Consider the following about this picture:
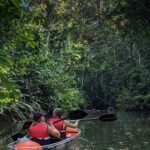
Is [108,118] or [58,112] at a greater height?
[58,112]

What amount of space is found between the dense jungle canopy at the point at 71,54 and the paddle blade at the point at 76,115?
1495 millimetres

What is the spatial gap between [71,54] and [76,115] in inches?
775

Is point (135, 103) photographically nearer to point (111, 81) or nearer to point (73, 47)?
point (111, 81)

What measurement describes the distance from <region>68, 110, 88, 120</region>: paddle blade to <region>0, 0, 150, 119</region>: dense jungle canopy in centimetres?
150

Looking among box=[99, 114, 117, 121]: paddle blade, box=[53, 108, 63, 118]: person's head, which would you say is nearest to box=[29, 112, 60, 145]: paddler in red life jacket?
box=[53, 108, 63, 118]: person's head

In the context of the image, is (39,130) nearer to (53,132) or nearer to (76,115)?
(53,132)

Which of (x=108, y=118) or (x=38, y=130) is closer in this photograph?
(x=108, y=118)

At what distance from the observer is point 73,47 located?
100ft

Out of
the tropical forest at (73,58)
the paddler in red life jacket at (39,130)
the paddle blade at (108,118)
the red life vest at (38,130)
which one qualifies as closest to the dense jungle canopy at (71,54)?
the tropical forest at (73,58)

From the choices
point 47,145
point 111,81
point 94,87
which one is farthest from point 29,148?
point 94,87

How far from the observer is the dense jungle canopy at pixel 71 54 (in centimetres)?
413

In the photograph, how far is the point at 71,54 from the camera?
99.3ft

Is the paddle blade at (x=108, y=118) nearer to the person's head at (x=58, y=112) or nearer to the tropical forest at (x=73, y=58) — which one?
the person's head at (x=58, y=112)

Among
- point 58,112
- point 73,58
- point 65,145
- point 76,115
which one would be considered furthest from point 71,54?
point 76,115
